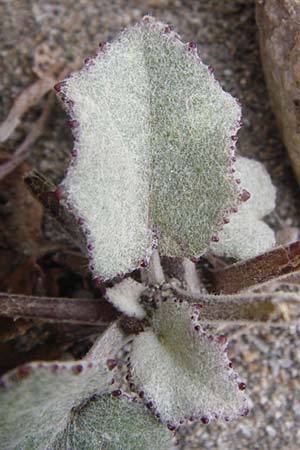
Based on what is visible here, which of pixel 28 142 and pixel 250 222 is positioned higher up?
pixel 28 142

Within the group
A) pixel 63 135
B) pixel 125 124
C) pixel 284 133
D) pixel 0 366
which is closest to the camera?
pixel 125 124

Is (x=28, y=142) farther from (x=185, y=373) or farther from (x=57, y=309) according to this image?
(x=185, y=373)

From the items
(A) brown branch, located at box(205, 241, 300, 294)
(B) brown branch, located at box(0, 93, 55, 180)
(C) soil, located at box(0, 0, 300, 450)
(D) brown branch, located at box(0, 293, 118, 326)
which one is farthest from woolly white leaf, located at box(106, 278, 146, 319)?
(B) brown branch, located at box(0, 93, 55, 180)

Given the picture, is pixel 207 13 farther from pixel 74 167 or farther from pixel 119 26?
pixel 74 167

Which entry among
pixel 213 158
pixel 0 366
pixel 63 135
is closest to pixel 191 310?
pixel 213 158

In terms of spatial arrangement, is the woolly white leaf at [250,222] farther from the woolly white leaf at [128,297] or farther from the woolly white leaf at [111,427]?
the woolly white leaf at [111,427]

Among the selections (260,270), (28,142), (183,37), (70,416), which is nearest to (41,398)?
(70,416)

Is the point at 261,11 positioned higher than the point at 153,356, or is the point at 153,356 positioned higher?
the point at 261,11
